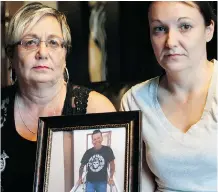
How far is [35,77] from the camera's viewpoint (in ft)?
3.56

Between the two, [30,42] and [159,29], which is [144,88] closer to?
[159,29]

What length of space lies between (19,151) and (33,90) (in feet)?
0.64

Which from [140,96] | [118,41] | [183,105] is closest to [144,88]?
[140,96]

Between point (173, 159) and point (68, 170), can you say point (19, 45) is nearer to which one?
point (68, 170)

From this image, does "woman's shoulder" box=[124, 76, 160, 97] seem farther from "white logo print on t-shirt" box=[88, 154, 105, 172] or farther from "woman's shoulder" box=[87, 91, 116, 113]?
"white logo print on t-shirt" box=[88, 154, 105, 172]

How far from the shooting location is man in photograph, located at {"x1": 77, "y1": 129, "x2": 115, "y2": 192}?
841 mm

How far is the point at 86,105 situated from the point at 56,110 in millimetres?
101

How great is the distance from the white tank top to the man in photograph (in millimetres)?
173

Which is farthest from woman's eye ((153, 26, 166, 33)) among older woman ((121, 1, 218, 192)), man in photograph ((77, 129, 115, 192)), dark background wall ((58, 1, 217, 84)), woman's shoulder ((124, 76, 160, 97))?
dark background wall ((58, 1, 217, 84))

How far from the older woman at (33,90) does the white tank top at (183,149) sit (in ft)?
0.66

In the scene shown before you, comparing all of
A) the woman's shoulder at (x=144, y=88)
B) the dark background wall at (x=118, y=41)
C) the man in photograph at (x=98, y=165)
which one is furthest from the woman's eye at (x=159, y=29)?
the dark background wall at (x=118, y=41)

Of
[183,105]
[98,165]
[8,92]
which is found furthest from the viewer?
A: [8,92]

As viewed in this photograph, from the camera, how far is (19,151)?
112 centimetres

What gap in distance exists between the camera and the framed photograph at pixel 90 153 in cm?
84
